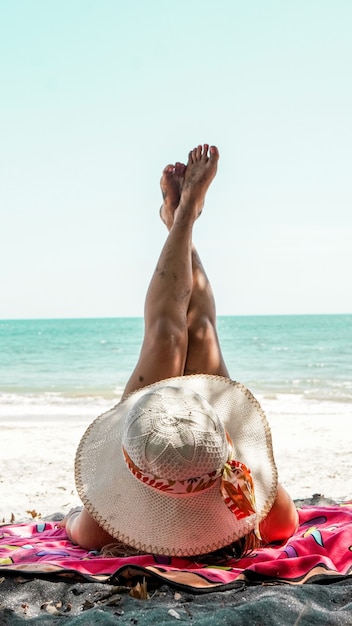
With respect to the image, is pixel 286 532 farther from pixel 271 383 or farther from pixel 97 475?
pixel 271 383

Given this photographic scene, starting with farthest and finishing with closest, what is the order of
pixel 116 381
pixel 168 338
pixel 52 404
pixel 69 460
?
pixel 116 381
pixel 52 404
pixel 69 460
pixel 168 338

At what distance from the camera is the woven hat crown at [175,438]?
6.46 ft

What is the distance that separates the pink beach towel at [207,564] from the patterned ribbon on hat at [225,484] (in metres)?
0.24

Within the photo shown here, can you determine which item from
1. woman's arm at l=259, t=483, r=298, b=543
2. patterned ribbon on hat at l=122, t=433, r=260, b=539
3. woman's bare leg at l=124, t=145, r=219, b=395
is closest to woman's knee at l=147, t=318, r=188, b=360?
woman's bare leg at l=124, t=145, r=219, b=395

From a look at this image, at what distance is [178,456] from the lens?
1959mm

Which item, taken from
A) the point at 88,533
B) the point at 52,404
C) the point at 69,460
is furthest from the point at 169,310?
the point at 52,404

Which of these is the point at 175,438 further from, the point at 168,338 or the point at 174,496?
the point at 168,338

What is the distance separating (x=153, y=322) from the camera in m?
2.93

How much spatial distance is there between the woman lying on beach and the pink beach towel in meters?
0.07

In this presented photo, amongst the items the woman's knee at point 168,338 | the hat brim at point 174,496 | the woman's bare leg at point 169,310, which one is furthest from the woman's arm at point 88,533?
the woman's knee at point 168,338

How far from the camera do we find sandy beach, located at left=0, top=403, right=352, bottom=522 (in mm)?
4715

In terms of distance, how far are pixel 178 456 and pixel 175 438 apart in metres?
0.06

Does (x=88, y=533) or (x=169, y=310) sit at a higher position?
(x=169, y=310)

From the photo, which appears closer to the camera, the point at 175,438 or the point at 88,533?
the point at 175,438
